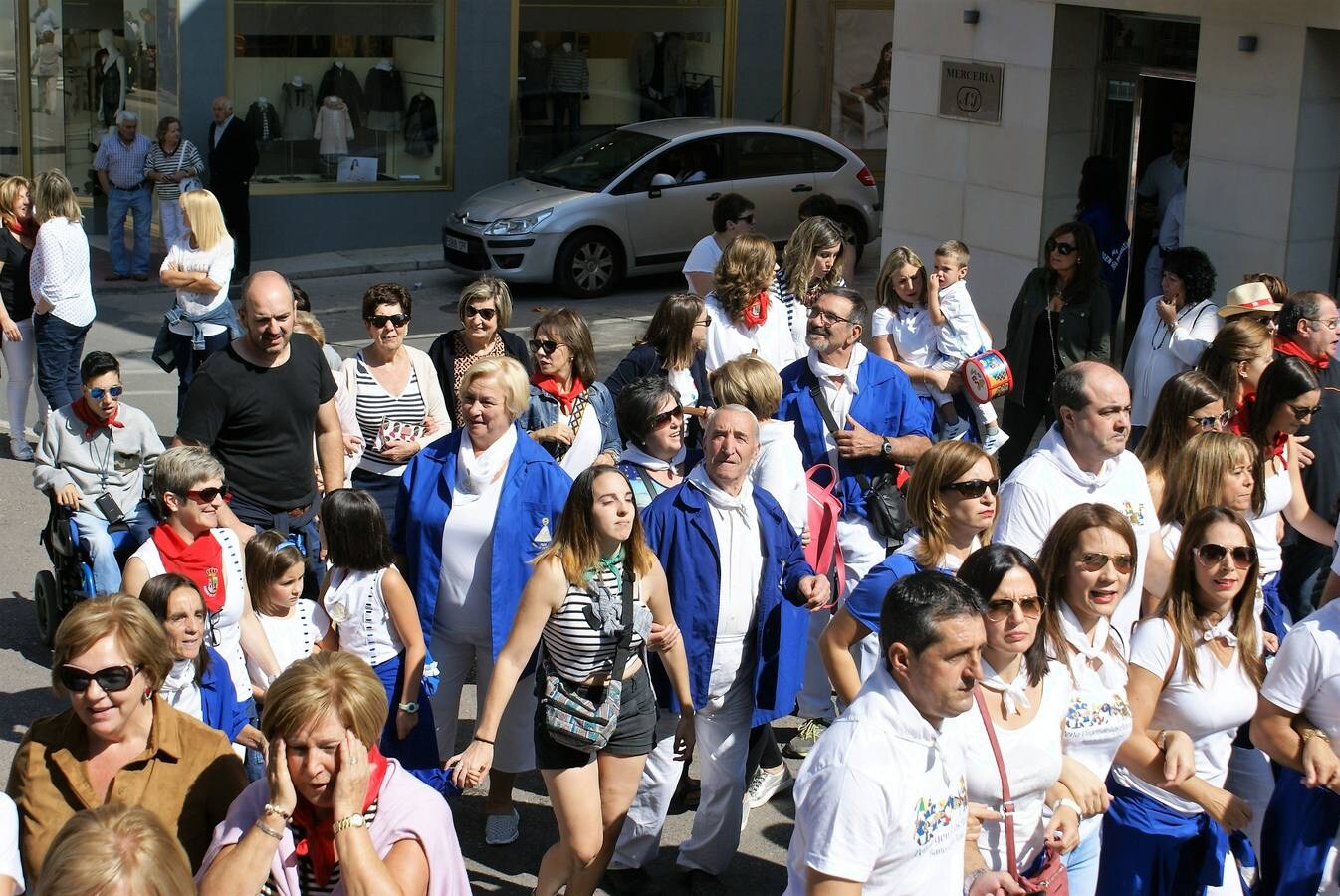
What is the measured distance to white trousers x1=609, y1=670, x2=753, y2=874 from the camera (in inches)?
244

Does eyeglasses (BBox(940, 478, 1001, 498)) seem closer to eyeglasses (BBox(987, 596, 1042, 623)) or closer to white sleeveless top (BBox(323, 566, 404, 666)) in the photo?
eyeglasses (BBox(987, 596, 1042, 623))

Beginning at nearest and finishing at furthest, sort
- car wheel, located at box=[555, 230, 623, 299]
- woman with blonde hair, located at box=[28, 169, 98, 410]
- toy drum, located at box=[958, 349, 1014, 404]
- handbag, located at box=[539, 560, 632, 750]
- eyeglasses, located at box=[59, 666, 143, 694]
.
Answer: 1. eyeglasses, located at box=[59, 666, 143, 694]
2. handbag, located at box=[539, 560, 632, 750]
3. toy drum, located at box=[958, 349, 1014, 404]
4. woman with blonde hair, located at box=[28, 169, 98, 410]
5. car wheel, located at box=[555, 230, 623, 299]

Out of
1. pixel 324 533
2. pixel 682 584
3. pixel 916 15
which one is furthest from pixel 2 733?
pixel 916 15

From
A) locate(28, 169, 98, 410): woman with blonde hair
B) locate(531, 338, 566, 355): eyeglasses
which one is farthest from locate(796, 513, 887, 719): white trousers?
locate(28, 169, 98, 410): woman with blonde hair

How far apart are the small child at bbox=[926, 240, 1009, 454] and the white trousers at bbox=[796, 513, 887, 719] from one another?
129cm

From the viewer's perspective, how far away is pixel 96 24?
1991 cm

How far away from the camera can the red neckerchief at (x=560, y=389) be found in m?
7.60

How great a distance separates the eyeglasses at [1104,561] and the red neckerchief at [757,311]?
12.4 feet

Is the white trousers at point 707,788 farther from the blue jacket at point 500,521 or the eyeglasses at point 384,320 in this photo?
the eyeglasses at point 384,320

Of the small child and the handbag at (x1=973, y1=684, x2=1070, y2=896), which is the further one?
the small child

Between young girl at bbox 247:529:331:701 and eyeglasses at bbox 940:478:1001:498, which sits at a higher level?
eyeglasses at bbox 940:478:1001:498

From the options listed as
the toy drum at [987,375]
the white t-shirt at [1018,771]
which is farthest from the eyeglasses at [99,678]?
the toy drum at [987,375]

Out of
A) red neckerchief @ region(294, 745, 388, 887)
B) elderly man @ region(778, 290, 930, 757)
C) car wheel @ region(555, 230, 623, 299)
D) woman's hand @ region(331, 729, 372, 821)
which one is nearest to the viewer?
woman's hand @ region(331, 729, 372, 821)

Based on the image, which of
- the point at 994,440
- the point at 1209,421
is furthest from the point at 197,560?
the point at 994,440
